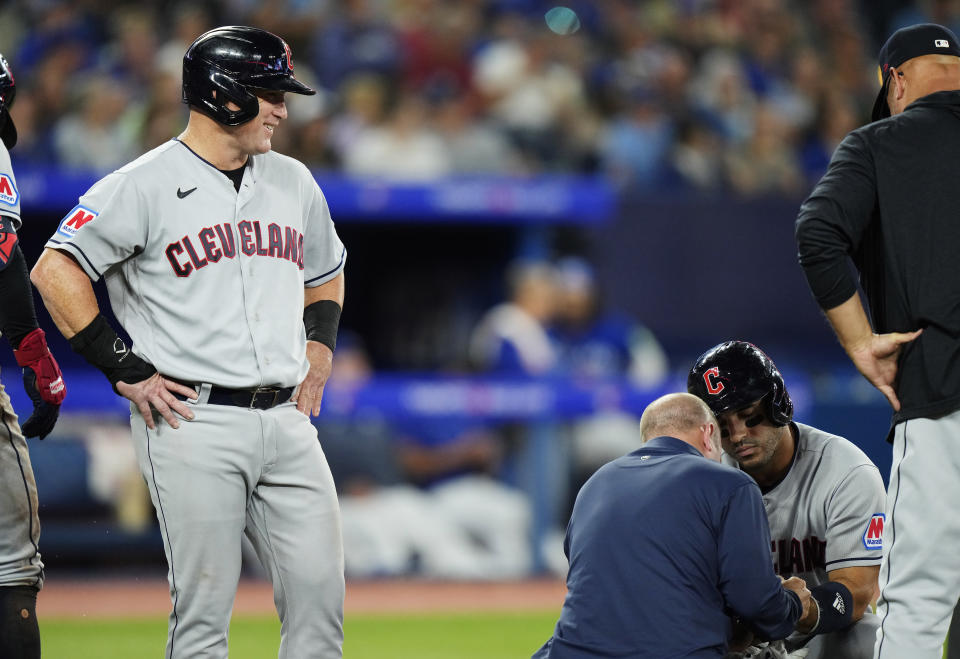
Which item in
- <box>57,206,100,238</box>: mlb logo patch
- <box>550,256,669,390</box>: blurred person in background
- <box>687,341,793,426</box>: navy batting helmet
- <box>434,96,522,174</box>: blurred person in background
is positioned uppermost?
<box>434,96,522,174</box>: blurred person in background

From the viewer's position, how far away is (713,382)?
13.2ft

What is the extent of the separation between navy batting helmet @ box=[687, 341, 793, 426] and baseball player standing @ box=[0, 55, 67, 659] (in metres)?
2.01

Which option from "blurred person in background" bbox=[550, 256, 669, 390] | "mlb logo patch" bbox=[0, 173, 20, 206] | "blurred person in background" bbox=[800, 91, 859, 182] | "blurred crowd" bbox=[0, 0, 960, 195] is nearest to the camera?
"mlb logo patch" bbox=[0, 173, 20, 206]

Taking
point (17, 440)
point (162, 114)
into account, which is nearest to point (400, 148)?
point (162, 114)

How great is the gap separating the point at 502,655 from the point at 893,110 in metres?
3.65

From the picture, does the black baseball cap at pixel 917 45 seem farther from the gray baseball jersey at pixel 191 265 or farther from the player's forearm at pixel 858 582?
the gray baseball jersey at pixel 191 265

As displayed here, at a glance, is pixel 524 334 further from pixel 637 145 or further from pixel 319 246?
pixel 319 246

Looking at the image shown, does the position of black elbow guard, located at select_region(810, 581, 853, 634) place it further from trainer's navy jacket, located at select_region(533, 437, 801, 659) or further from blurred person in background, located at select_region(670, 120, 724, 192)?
blurred person in background, located at select_region(670, 120, 724, 192)

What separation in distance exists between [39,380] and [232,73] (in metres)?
1.11

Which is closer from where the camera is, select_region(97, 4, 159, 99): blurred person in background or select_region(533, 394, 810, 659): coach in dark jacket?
select_region(533, 394, 810, 659): coach in dark jacket

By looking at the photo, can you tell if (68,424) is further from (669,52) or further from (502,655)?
(669,52)

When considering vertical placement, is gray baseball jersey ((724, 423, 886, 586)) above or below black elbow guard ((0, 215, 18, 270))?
below

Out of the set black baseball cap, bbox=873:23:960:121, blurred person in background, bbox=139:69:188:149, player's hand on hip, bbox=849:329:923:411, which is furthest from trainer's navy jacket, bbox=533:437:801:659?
blurred person in background, bbox=139:69:188:149

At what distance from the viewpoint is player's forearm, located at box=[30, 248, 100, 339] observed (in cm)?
366
